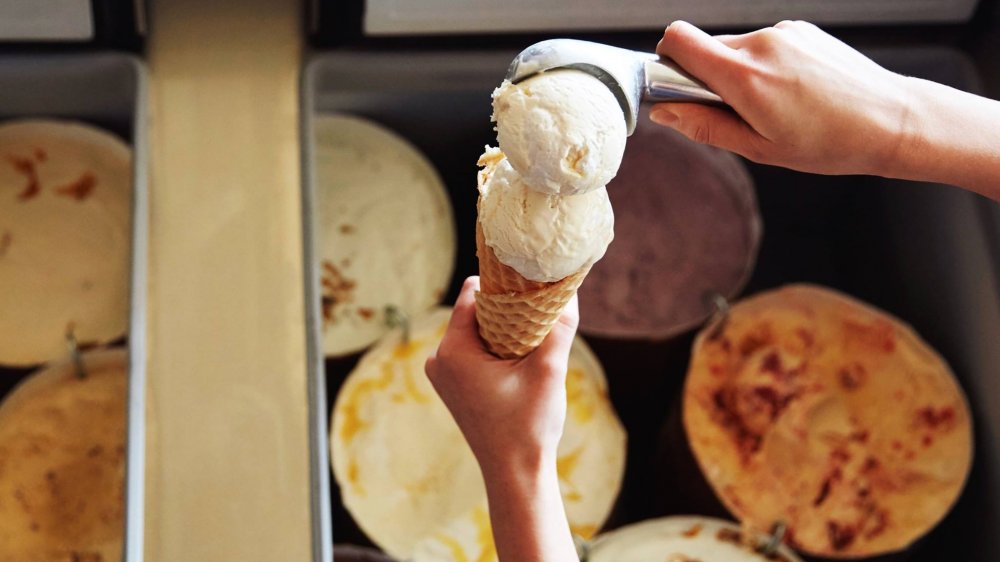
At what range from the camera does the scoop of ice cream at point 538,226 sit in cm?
71

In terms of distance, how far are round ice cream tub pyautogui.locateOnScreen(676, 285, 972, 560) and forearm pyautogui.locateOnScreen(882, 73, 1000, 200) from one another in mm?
562

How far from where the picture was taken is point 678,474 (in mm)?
1391

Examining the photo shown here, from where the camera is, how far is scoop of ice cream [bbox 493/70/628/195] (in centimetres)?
66

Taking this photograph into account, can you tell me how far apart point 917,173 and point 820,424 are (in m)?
0.62

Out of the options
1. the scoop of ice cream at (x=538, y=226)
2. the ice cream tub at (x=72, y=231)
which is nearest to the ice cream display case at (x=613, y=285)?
the ice cream tub at (x=72, y=231)

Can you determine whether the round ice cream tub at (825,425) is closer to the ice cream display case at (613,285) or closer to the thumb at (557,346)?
the ice cream display case at (613,285)

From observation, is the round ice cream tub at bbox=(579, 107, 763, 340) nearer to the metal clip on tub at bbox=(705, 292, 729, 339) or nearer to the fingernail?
the metal clip on tub at bbox=(705, 292, 729, 339)

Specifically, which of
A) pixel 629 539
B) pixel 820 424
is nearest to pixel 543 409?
pixel 629 539

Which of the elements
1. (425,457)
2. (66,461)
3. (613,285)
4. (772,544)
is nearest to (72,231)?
(66,461)

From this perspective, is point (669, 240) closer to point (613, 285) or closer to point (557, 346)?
point (613, 285)

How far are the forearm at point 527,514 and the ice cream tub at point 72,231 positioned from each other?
0.54 meters

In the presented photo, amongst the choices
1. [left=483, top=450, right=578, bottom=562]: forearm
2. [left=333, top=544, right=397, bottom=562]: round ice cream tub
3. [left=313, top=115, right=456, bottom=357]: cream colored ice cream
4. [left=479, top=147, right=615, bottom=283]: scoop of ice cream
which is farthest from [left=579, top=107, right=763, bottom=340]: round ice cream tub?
[left=479, top=147, right=615, bottom=283]: scoop of ice cream

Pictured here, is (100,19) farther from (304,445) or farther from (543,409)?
(543,409)

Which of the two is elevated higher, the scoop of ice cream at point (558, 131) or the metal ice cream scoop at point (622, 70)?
the metal ice cream scoop at point (622, 70)
